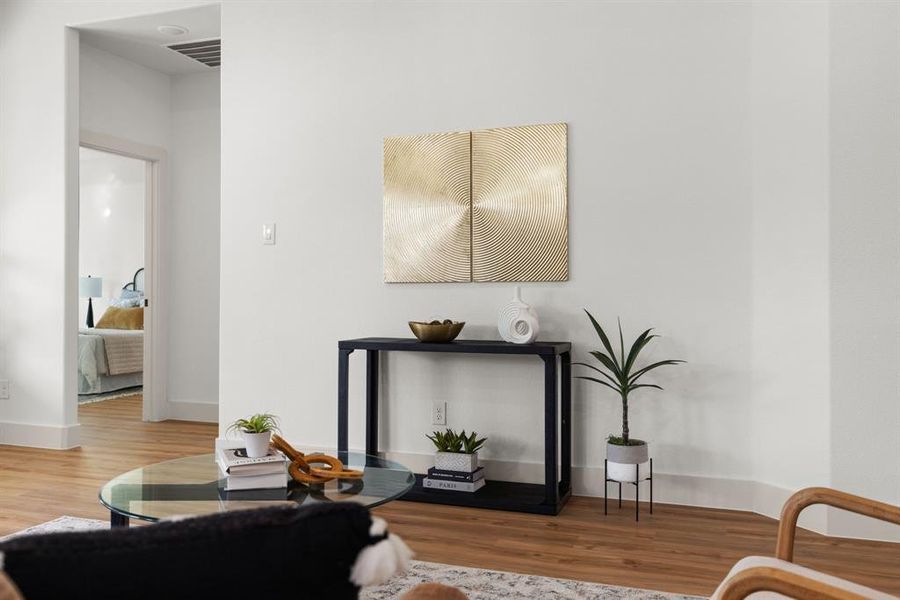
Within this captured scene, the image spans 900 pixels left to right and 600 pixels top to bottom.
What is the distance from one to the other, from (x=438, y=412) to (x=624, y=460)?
1018 mm

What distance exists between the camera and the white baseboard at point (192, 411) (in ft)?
18.7

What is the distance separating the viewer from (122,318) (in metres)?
8.18

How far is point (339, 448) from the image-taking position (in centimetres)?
362

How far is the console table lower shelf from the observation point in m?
3.21

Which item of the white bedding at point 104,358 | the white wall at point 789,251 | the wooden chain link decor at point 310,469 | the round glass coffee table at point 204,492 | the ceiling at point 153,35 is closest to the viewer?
the round glass coffee table at point 204,492

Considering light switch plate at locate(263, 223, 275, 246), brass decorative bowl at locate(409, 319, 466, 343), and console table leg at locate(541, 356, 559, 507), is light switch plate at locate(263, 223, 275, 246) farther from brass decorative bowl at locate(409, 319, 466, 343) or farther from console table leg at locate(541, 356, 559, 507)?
console table leg at locate(541, 356, 559, 507)

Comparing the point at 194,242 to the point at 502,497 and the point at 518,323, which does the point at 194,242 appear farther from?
the point at 502,497

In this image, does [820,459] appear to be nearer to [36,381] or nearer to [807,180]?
[807,180]

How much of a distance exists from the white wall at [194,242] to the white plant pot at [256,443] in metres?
3.57

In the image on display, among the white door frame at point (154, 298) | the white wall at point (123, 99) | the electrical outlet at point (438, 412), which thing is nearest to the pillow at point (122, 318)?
the white door frame at point (154, 298)

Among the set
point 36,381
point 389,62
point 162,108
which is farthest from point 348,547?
point 162,108

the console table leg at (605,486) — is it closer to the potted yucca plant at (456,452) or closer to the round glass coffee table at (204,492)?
the potted yucca plant at (456,452)

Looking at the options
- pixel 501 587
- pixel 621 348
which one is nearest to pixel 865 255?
pixel 621 348

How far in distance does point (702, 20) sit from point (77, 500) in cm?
362
